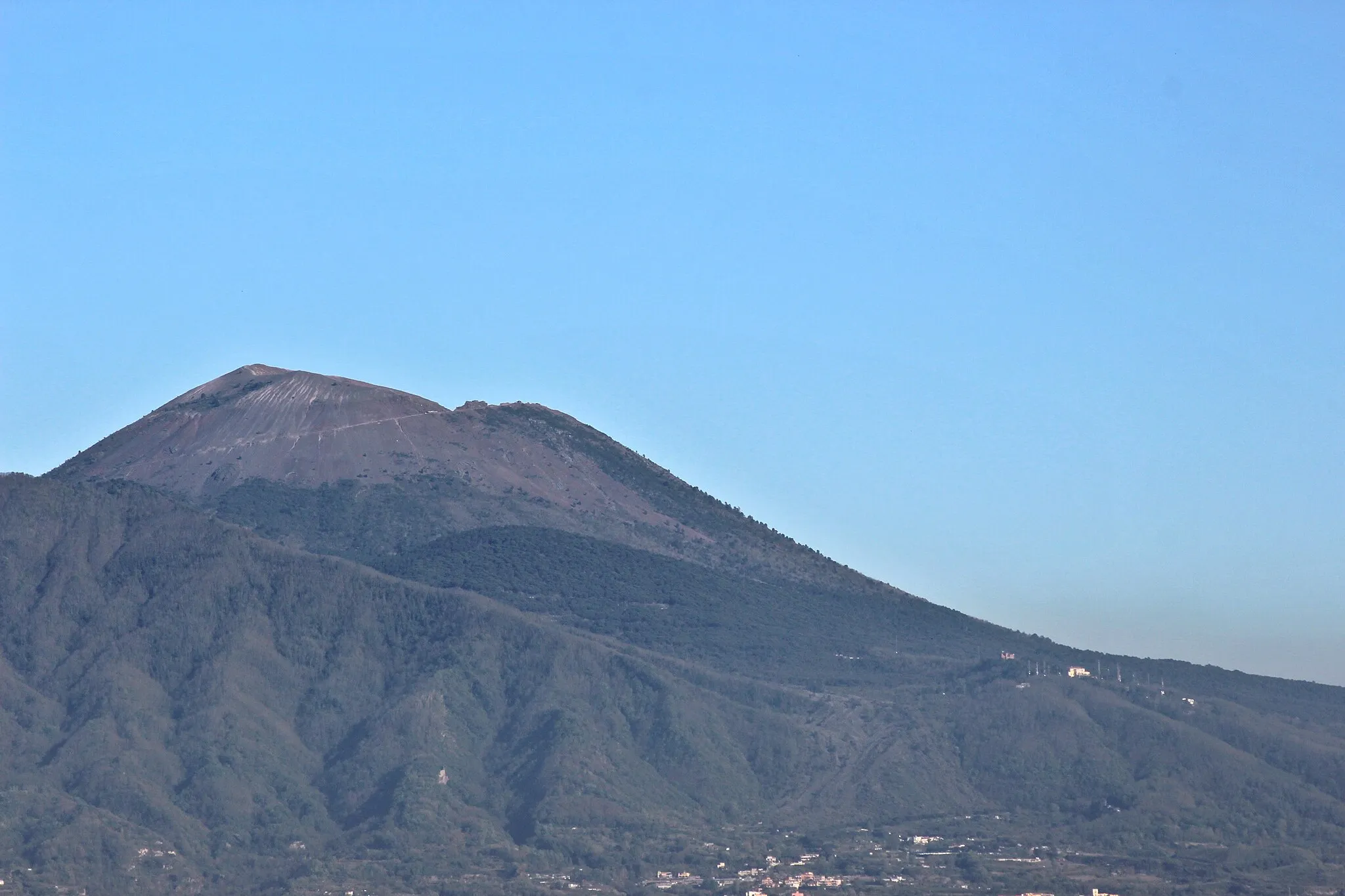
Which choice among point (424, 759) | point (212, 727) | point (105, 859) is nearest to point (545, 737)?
point (424, 759)

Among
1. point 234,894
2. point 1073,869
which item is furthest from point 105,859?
point 1073,869

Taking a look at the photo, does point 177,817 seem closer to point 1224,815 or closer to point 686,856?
point 686,856

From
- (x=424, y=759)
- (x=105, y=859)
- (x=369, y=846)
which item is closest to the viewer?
(x=105, y=859)

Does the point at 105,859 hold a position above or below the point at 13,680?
below

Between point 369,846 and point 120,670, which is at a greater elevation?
point 120,670

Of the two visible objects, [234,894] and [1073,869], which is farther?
[1073,869]

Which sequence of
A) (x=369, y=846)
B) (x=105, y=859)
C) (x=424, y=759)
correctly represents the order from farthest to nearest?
(x=424, y=759) < (x=369, y=846) < (x=105, y=859)

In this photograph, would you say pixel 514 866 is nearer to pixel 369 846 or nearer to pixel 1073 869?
pixel 369 846

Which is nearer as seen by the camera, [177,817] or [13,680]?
[177,817]
